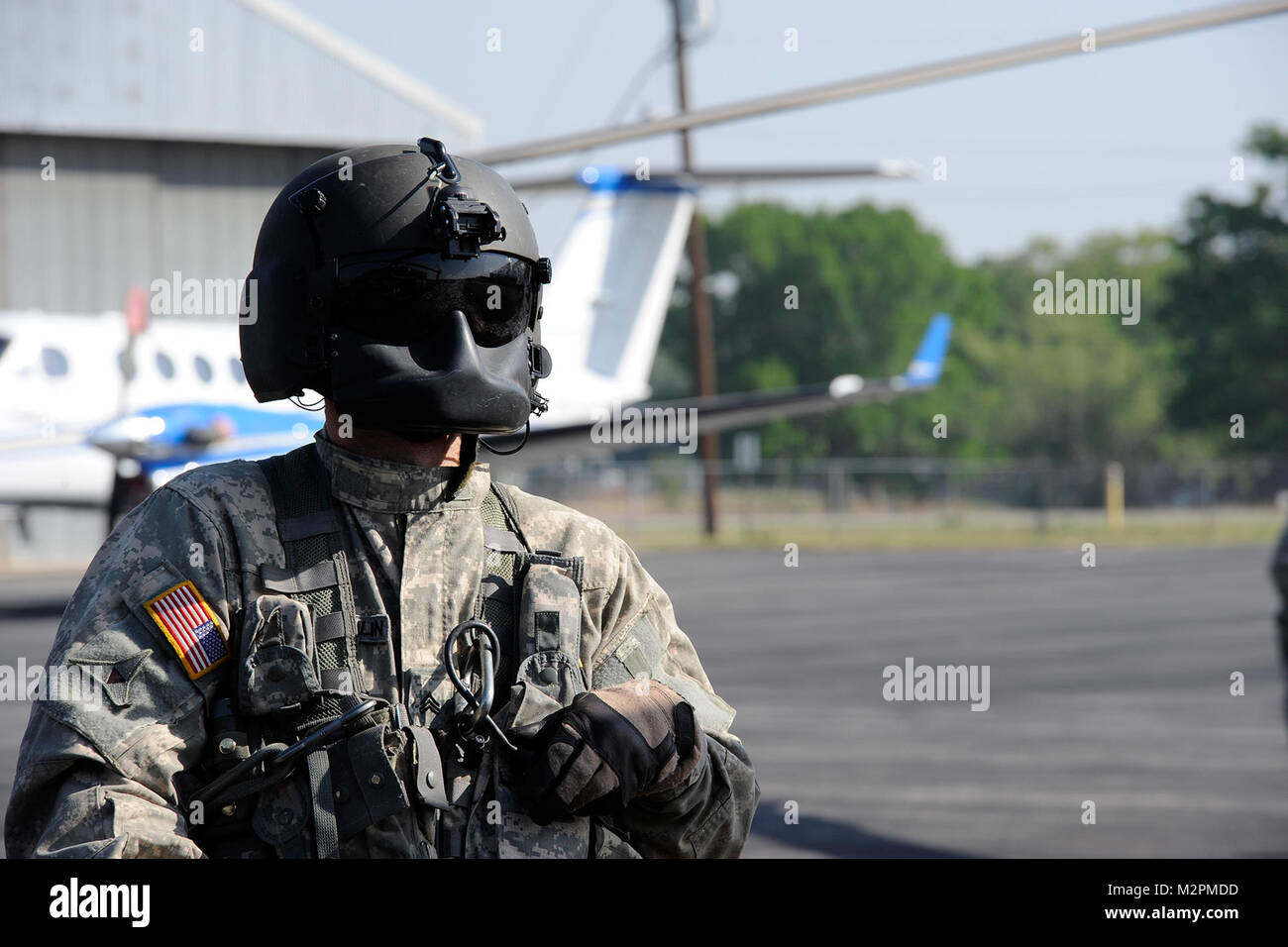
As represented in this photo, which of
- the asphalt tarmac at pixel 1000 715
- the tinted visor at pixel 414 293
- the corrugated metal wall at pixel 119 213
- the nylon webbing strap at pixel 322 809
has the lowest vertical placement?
the asphalt tarmac at pixel 1000 715

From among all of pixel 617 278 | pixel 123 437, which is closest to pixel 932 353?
pixel 617 278

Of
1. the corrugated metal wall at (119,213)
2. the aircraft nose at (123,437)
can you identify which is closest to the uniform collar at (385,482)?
the aircraft nose at (123,437)

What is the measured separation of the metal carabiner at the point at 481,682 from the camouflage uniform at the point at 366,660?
4 cm

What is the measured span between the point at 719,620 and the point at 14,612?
7826 mm

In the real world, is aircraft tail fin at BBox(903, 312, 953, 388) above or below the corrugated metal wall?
below

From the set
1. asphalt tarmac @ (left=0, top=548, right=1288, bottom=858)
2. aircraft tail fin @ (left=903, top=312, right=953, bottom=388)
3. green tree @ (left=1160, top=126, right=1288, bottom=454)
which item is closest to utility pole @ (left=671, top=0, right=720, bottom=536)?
aircraft tail fin @ (left=903, top=312, right=953, bottom=388)

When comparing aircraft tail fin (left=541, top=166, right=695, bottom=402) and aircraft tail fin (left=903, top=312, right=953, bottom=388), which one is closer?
aircraft tail fin (left=541, top=166, right=695, bottom=402)

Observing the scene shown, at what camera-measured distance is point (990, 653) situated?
509 inches

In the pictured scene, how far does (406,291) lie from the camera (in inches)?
75.2

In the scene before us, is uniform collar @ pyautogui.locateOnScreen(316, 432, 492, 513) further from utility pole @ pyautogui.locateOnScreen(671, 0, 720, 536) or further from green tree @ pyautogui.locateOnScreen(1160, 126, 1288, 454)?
green tree @ pyautogui.locateOnScreen(1160, 126, 1288, 454)

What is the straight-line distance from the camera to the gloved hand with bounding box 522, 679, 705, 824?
5.77 feet

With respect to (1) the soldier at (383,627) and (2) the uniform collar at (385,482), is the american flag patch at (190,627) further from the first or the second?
(2) the uniform collar at (385,482)

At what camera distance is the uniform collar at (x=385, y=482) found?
77.4 inches
